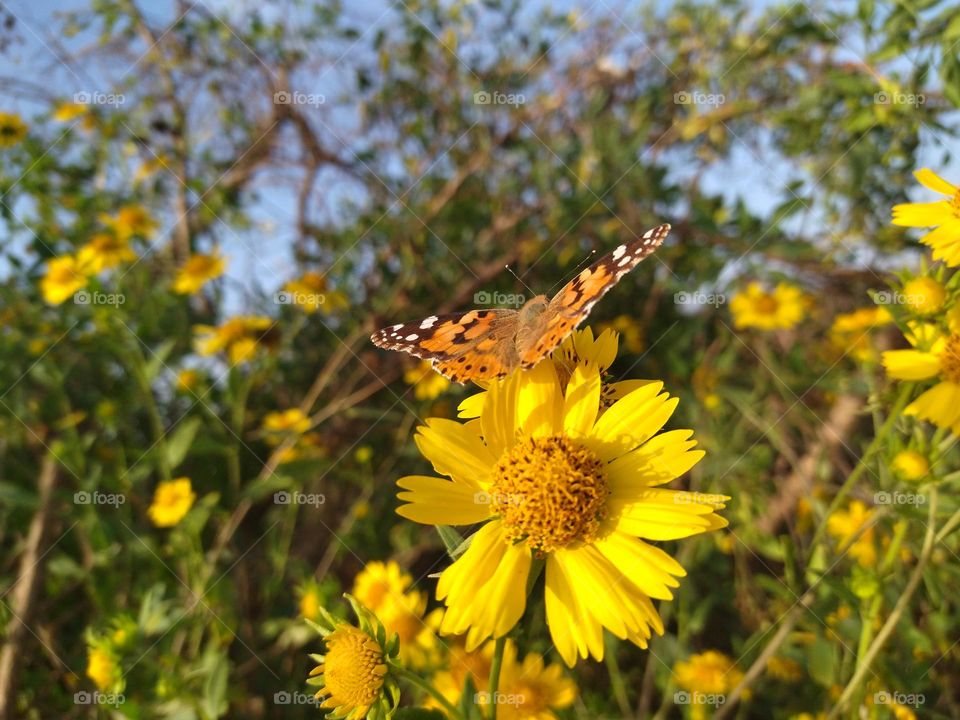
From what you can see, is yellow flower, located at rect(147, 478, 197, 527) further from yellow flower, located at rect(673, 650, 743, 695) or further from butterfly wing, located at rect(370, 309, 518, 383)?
yellow flower, located at rect(673, 650, 743, 695)

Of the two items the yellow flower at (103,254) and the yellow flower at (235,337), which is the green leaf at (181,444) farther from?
the yellow flower at (103,254)

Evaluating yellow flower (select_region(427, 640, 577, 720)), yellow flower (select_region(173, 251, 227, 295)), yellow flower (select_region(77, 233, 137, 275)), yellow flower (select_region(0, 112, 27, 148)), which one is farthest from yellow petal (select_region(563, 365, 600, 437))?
yellow flower (select_region(0, 112, 27, 148))

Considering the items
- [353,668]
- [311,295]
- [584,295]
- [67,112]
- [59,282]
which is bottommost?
[353,668]

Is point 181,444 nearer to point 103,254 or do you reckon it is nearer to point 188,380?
point 188,380

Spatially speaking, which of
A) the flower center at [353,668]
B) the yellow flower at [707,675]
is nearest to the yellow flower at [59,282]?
the flower center at [353,668]

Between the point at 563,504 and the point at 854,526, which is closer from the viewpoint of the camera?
the point at 563,504

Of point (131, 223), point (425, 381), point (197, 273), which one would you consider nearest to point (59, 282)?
point (131, 223)
